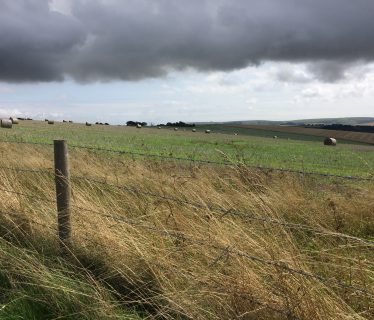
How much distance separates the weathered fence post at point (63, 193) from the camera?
15.6 ft

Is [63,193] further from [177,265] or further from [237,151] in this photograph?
[237,151]

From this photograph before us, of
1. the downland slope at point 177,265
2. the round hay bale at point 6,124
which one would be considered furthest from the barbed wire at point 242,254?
the round hay bale at point 6,124

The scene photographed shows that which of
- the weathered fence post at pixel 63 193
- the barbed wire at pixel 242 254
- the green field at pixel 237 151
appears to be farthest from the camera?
the green field at pixel 237 151

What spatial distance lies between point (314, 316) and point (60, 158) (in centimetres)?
319

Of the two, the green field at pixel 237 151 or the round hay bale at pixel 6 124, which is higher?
the round hay bale at pixel 6 124

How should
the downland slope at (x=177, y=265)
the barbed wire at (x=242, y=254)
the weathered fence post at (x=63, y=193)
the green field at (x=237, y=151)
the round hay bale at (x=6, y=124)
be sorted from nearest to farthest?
the barbed wire at (x=242, y=254) < the downland slope at (x=177, y=265) < the weathered fence post at (x=63, y=193) < the green field at (x=237, y=151) < the round hay bale at (x=6, y=124)

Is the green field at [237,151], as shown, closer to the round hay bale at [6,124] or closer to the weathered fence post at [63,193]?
the weathered fence post at [63,193]

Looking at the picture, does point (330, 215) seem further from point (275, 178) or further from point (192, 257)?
point (192, 257)

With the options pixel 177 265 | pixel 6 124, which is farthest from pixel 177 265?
pixel 6 124

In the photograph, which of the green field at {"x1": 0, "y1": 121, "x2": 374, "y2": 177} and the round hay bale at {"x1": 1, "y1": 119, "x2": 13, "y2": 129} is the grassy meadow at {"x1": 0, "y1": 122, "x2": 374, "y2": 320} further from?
the round hay bale at {"x1": 1, "y1": 119, "x2": 13, "y2": 129}

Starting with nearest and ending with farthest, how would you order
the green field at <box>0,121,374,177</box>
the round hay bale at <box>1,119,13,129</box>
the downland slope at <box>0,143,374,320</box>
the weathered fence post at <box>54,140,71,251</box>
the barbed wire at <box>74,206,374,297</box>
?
the barbed wire at <box>74,206,374,297</box> → the downland slope at <box>0,143,374,320</box> → the weathered fence post at <box>54,140,71,251</box> → the green field at <box>0,121,374,177</box> → the round hay bale at <box>1,119,13,129</box>

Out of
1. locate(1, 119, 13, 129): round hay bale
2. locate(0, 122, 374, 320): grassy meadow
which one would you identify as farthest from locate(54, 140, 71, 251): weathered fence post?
locate(1, 119, 13, 129): round hay bale

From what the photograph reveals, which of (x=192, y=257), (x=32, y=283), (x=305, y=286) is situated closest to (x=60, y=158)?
(x=32, y=283)

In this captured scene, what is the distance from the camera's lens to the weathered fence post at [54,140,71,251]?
477 centimetres
